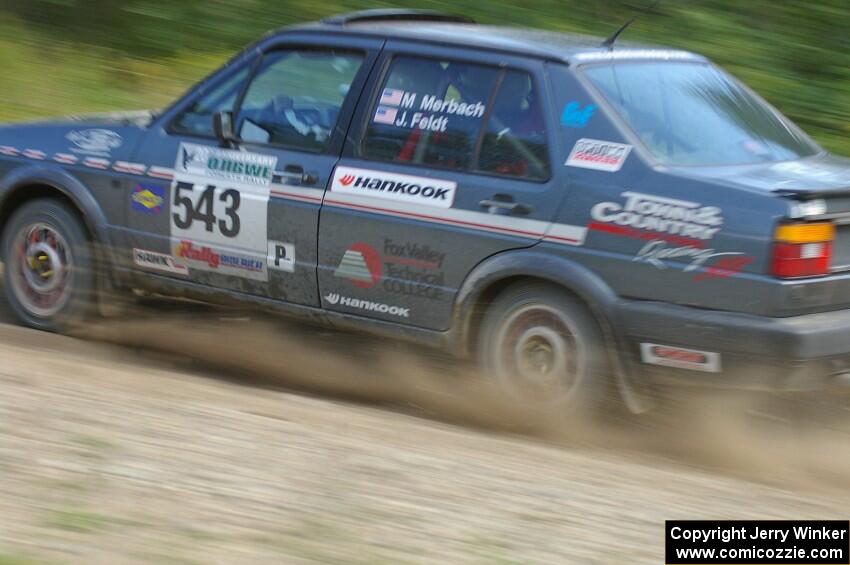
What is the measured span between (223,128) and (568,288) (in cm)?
207

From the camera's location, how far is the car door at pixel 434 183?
16.7 feet

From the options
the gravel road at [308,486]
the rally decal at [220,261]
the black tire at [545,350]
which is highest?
the rally decal at [220,261]

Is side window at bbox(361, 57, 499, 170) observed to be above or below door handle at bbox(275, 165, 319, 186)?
above

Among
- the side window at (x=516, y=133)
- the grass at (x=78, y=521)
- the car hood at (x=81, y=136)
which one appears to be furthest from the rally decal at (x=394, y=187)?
the grass at (x=78, y=521)

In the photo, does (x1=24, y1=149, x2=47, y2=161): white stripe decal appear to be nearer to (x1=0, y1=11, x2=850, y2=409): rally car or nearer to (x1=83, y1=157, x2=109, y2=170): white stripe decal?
(x1=0, y1=11, x2=850, y2=409): rally car

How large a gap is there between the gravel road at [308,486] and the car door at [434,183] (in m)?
0.64

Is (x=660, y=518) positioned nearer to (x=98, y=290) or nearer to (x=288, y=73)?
(x=288, y=73)

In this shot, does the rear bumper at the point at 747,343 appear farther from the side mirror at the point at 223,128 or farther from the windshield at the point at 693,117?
the side mirror at the point at 223,128

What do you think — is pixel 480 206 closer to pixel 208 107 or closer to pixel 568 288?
pixel 568 288

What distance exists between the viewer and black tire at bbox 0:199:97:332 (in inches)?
252

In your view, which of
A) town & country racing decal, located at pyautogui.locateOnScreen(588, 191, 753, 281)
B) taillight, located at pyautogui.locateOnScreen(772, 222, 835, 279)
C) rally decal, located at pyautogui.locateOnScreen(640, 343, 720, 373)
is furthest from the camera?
rally decal, located at pyautogui.locateOnScreen(640, 343, 720, 373)

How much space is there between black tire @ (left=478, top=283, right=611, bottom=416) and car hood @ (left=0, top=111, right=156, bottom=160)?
92.4 inches

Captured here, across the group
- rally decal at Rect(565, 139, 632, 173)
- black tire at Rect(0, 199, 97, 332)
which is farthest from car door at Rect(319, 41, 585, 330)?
black tire at Rect(0, 199, 97, 332)

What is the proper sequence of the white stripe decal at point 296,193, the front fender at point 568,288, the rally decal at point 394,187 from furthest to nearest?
1. the white stripe decal at point 296,193
2. the rally decal at point 394,187
3. the front fender at point 568,288
